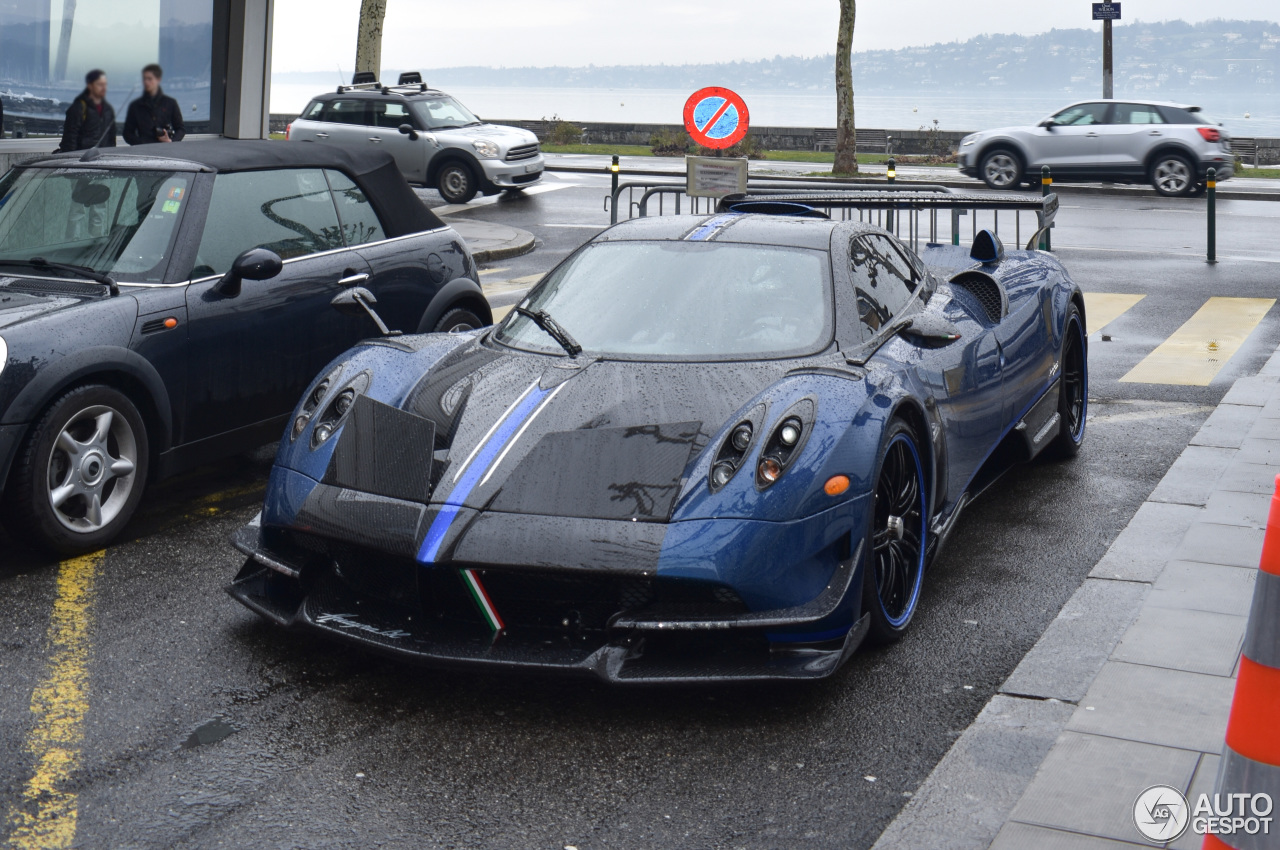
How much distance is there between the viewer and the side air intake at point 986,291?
19.7 ft

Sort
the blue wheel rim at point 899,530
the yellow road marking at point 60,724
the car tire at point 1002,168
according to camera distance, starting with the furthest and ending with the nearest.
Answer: the car tire at point 1002,168 < the blue wheel rim at point 899,530 < the yellow road marking at point 60,724

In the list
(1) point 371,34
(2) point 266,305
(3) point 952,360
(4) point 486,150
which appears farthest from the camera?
(1) point 371,34

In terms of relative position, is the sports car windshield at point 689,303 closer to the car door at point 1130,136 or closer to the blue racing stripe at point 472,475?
the blue racing stripe at point 472,475

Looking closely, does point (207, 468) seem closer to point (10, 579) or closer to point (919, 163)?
point (10, 579)

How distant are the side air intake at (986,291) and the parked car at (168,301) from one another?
9.02ft

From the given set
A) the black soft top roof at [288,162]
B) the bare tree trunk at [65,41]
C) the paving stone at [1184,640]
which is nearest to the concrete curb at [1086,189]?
the bare tree trunk at [65,41]

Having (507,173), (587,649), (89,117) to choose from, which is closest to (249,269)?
(587,649)

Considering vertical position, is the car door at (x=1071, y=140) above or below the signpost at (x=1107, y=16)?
below

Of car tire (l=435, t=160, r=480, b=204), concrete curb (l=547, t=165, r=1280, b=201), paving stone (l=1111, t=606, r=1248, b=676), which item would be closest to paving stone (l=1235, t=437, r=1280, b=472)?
paving stone (l=1111, t=606, r=1248, b=676)

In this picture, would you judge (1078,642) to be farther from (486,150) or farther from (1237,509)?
(486,150)

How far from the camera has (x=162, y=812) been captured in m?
3.39

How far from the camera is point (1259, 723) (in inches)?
101

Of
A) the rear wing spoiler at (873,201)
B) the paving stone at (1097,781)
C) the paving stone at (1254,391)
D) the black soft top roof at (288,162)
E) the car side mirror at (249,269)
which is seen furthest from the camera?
the paving stone at (1254,391)

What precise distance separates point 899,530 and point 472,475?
4.64 ft
